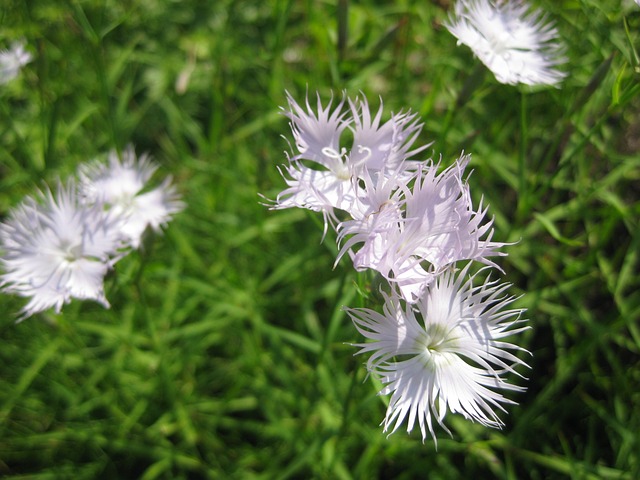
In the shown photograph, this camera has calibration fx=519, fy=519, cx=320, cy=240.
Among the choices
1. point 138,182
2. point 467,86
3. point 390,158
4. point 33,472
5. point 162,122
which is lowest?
point 33,472

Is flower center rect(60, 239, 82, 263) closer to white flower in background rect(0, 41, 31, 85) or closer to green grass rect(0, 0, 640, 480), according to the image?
green grass rect(0, 0, 640, 480)

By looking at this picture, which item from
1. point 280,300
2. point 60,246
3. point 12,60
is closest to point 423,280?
point 60,246

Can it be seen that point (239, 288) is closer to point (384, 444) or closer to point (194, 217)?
point (194, 217)

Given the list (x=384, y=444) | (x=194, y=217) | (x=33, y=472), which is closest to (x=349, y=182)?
(x=384, y=444)

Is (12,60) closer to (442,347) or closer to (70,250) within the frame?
(70,250)

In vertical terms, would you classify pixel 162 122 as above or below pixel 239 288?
above
